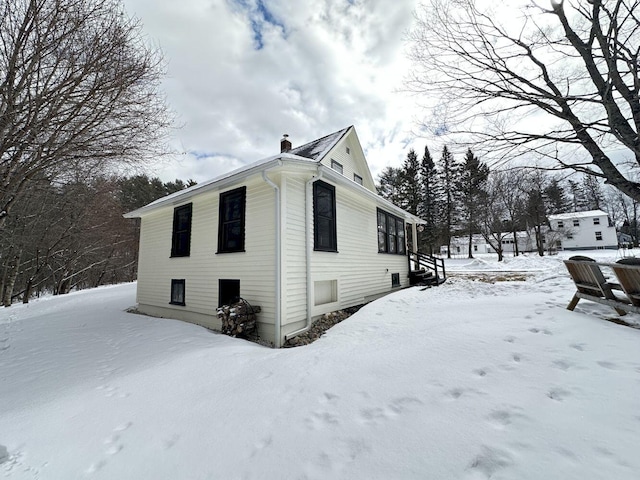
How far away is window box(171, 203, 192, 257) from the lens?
302 inches

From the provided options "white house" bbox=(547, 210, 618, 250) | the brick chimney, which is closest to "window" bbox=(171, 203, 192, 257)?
the brick chimney

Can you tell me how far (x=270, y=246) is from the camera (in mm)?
5484

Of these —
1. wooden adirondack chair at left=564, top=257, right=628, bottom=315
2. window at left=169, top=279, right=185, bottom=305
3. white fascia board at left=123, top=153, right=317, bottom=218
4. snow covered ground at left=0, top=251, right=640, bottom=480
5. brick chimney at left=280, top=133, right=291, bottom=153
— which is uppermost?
brick chimney at left=280, top=133, right=291, bottom=153

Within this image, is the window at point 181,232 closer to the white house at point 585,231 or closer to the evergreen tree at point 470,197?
the evergreen tree at point 470,197

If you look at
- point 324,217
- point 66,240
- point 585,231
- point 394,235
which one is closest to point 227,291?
point 324,217

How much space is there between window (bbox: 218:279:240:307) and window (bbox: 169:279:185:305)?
6.38 feet

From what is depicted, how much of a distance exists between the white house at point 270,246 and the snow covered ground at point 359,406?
1.68 meters

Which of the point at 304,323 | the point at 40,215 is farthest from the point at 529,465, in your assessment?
the point at 40,215

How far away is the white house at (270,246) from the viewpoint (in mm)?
5445

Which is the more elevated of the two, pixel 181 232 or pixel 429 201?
pixel 429 201

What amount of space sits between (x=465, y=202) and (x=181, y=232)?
27568 mm

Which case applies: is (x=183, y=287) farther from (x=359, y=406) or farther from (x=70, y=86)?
(x=359, y=406)

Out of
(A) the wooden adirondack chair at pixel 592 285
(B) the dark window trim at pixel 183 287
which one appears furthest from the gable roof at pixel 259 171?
(A) the wooden adirondack chair at pixel 592 285

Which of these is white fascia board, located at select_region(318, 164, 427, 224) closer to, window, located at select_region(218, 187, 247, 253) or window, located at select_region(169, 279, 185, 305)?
window, located at select_region(218, 187, 247, 253)
